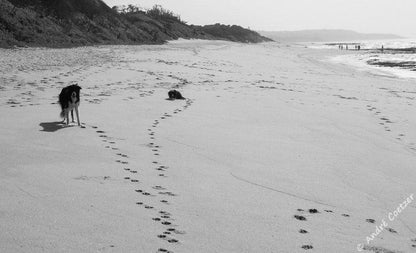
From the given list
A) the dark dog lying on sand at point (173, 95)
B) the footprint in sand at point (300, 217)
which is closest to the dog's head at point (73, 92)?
the dark dog lying on sand at point (173, 95)

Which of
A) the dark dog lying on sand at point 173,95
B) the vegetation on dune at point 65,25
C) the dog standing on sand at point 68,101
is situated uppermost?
the vegetation on dune at point 65,25

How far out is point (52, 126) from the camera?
711 cm

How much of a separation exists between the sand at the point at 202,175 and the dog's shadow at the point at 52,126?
0.05ft

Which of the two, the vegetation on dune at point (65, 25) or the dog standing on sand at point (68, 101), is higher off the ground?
the vegetation on dune at point (65, 25)

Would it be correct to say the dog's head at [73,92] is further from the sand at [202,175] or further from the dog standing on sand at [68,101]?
the sand at [202,175]

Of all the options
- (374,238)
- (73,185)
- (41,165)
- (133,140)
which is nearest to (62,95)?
(133,140)

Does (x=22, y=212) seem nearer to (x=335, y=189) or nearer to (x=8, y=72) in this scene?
(x=335, y=189)

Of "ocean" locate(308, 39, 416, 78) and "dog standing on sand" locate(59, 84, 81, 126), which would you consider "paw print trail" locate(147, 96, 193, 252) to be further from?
"ocean" locate(308, 39, 416, 78)

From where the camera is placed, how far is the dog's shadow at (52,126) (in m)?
6.88

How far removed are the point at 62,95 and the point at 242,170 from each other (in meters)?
3.60

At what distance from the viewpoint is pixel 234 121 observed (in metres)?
8.30

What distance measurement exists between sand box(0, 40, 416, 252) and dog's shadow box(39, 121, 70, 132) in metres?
0.01

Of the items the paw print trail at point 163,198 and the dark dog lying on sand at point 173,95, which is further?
the dark dog lying on sand at point 173,95

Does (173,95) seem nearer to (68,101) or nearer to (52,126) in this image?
(68,101)
